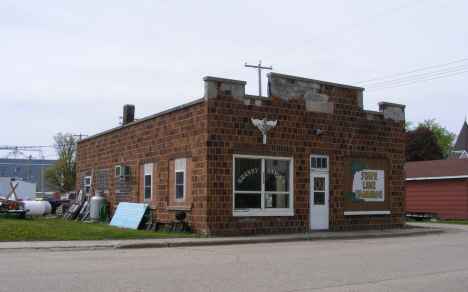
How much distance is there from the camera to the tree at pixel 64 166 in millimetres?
62594

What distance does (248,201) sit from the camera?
17281mm

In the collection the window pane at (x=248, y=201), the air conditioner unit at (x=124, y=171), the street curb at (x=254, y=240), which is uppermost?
the air conditioner unit at (x=124, y=171)

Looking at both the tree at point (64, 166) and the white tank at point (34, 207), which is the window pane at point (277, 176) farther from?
the tree at point (64, 166)

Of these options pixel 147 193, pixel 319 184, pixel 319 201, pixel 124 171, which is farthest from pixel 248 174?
pixel 124 171

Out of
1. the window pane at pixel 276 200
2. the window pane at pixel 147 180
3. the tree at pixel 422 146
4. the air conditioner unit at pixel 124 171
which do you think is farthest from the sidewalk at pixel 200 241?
the tree at pixel 422 146

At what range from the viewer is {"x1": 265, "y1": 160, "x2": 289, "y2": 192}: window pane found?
17688 millimetres

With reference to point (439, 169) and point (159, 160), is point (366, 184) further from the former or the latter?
point (439, 169)

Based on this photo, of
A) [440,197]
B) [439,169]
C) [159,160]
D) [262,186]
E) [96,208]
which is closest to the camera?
[262,186]

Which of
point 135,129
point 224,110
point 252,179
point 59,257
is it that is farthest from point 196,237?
point 135,129

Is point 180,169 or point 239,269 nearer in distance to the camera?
point 239,269

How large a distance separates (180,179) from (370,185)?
7.38 m

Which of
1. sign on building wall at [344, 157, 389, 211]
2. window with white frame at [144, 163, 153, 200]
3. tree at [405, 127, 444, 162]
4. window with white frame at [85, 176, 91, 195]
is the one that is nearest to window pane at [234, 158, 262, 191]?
sign on building wall at [344, 157, 389, 211]

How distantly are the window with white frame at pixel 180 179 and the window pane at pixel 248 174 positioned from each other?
79.6 inches

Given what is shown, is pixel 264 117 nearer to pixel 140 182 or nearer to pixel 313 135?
pixel 313 135
